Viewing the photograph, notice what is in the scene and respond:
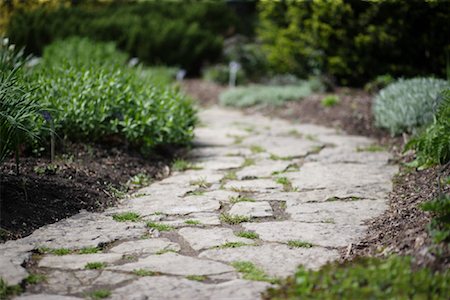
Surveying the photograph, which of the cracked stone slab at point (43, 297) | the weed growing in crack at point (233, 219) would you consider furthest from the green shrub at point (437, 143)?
the cracked stone slab at point (43, 297)

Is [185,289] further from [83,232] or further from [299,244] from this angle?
[83,232]

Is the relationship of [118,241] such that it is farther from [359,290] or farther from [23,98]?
[359,290]

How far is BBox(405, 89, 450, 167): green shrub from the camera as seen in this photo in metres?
4.08

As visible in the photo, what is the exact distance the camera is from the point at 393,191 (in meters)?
4.48

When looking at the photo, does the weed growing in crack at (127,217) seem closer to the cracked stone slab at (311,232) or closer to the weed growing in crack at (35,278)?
the cracked stone slab at (311,232)

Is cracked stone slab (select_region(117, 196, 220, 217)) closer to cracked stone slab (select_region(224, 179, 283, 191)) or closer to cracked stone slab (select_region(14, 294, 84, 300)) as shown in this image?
cracked stone slab (select_region(224, 179, 283, 191))

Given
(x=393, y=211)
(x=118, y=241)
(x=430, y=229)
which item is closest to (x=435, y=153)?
(x=393, y=211)

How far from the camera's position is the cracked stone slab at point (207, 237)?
3.39m

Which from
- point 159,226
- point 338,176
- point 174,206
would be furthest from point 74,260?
point 338,176

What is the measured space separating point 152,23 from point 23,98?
8292mm

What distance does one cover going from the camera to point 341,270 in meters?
2.62

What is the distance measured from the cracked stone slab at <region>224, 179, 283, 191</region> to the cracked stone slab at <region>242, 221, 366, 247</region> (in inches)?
34.3

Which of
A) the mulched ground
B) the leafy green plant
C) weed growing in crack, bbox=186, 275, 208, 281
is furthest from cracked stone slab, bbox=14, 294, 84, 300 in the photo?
the leafy green plant

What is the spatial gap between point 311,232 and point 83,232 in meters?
1.36
